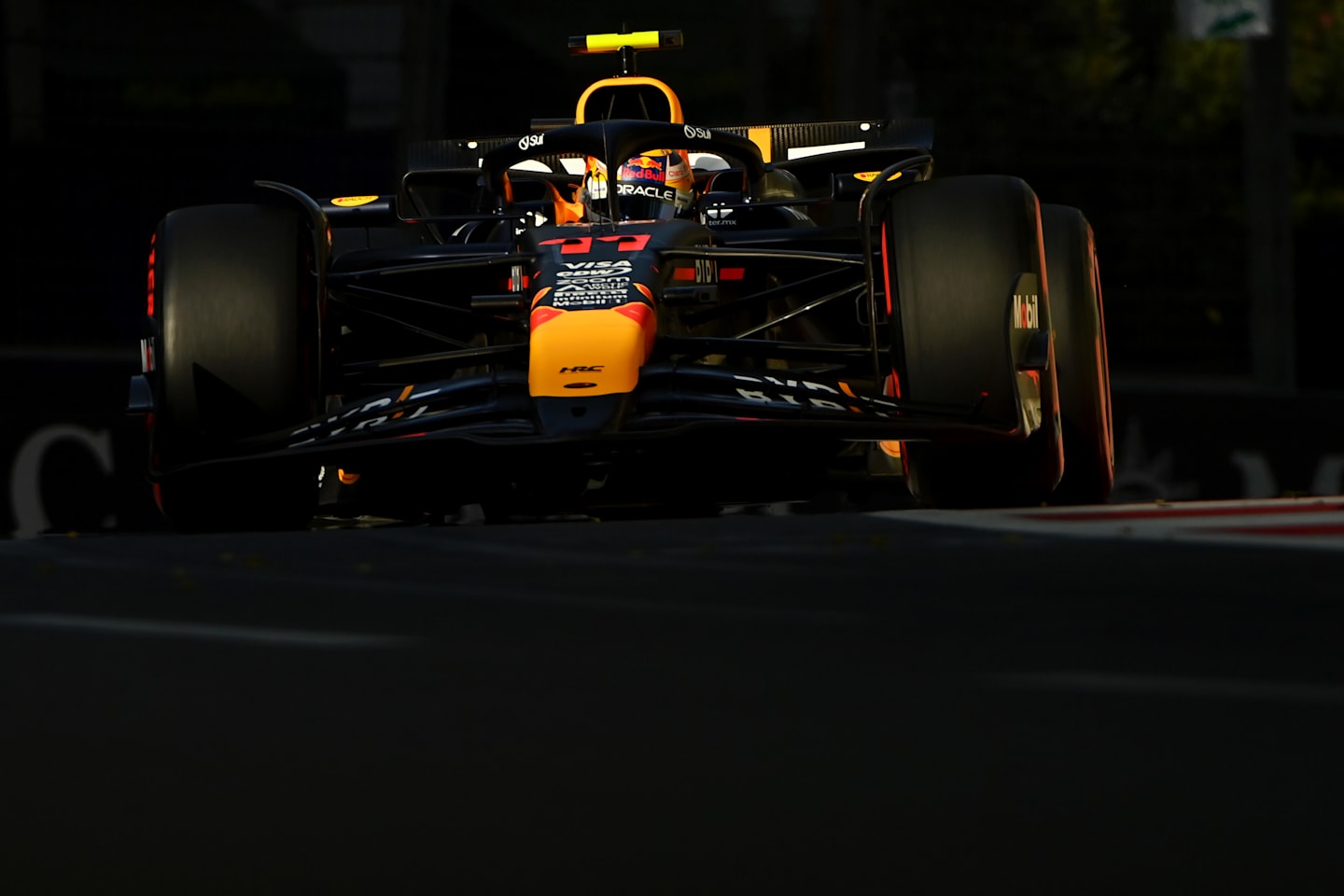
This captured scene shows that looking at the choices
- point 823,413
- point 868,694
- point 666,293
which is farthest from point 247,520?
point 868,694

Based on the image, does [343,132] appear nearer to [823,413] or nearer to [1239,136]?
[1239,136]

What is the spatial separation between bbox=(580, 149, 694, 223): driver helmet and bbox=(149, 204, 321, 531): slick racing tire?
3.97 feet

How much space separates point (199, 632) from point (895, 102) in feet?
23.8

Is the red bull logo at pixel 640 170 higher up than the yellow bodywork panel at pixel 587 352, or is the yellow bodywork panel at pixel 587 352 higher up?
the red bull logo at pixel 640 170

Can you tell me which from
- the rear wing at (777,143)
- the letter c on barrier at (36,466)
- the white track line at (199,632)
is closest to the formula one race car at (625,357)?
the rear wing at (777,143)

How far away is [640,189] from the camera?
591cm

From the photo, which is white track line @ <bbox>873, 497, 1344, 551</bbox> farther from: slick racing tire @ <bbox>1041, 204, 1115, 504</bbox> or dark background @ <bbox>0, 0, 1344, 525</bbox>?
dark background @ <bbox>0, 0, 1344, 525</bbox>

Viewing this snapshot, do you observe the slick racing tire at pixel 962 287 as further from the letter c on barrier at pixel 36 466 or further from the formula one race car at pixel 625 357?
the letter c on barrier at pixel 36 466

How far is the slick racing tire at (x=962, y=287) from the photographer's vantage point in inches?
177

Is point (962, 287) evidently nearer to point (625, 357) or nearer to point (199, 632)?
point (625, 357)

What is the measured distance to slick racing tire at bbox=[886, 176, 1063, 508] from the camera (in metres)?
4.50

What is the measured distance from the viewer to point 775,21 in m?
9.35

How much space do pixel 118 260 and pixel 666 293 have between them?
181 inches

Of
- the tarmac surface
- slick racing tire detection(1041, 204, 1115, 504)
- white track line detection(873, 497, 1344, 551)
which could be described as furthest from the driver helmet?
the tarmac surface
